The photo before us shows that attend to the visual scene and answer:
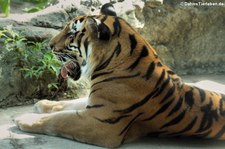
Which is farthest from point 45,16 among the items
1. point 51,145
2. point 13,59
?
point 51,145

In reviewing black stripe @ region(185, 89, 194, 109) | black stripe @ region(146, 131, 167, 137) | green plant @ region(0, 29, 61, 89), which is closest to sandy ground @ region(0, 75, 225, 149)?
black stripe @ region(146, 131, 167, 137)

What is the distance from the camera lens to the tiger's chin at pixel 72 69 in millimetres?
4515

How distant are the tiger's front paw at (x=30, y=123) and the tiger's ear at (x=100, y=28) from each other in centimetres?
84

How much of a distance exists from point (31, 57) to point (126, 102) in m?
1.56

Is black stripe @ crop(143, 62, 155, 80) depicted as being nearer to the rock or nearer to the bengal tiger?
the bengal tiger

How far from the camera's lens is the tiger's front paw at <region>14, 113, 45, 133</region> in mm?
4141

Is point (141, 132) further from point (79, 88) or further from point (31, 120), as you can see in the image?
point (79, 88)

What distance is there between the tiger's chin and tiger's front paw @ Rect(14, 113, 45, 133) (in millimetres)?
485

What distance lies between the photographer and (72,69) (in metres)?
4.57

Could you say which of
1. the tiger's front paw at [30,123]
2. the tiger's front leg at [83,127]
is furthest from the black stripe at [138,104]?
the tiger's front paw at [30,123]

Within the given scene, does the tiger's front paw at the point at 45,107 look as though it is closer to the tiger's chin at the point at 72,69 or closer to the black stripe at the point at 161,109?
the tiger's chin at the point at 72,69

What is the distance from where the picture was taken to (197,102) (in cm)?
414

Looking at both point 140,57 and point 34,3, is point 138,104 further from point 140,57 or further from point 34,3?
point 34,3

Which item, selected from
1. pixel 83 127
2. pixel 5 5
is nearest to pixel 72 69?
pixel 83 127
